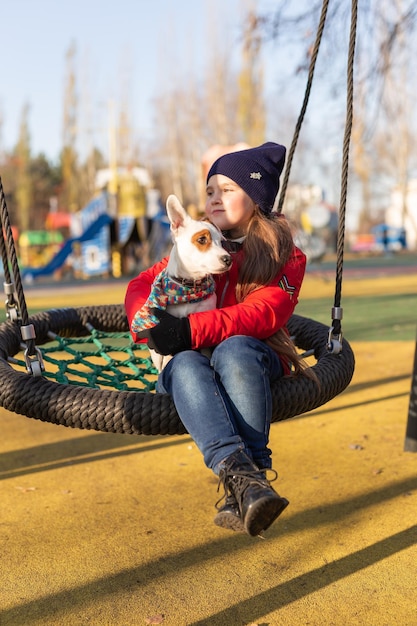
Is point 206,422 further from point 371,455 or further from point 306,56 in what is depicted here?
point 306,56

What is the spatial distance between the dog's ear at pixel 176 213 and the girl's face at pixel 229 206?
18 centimetres

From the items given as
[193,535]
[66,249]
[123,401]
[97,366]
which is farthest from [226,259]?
[66,249]

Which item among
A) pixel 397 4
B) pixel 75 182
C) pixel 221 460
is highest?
pixel 397 4

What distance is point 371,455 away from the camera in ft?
11.2

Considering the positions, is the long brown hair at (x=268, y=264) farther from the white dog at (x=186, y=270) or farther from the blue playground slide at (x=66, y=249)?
the blue playground slide at (x=66, y=249)

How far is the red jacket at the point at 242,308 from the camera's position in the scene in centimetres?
199

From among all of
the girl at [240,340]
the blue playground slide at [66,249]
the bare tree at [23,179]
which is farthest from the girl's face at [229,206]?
the bare tree at [23,179]

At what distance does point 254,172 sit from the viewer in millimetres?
2242

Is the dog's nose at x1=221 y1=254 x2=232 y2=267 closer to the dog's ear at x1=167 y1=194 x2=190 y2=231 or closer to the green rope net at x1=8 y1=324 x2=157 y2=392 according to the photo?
the dog's ear at x1=167 y1=194 x2=190 y2=231

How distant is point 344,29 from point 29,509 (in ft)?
16.6

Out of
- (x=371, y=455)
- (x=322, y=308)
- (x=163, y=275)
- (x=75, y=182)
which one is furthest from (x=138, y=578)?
(x=75, y=182)

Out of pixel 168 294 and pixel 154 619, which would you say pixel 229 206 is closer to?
pixel 168 294

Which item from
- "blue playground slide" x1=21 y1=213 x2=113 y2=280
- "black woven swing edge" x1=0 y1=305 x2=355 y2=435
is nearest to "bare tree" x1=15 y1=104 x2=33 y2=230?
"blue playground slide" x1=21 y1=213 x2=113 y2=280

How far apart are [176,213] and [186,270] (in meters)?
0.17
